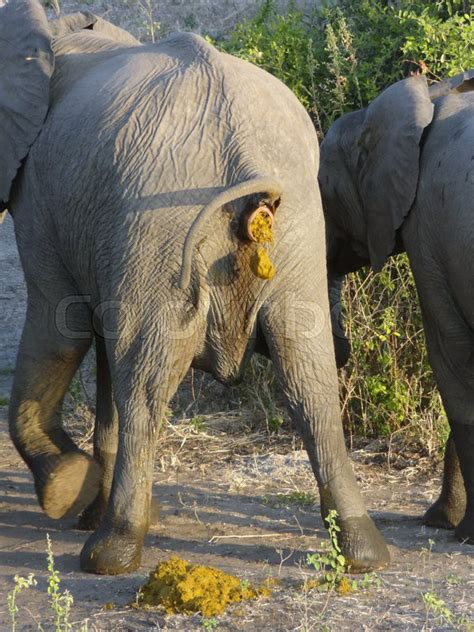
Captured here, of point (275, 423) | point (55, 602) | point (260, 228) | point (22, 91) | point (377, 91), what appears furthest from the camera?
point (377, 91)

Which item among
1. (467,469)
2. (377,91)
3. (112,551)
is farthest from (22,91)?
(377,91)

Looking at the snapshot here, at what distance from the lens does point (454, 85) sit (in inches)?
210

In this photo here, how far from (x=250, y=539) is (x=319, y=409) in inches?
36.0

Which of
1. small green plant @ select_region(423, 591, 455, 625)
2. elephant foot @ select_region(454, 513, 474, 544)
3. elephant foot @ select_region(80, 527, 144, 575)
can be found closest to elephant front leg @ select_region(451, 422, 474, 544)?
elephant foot @ select_region(454, 513, 474, 544)

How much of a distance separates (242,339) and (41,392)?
3.21 ft

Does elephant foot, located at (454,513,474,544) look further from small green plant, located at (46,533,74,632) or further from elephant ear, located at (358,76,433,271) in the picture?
small green plant, located at (46,533,74,632)

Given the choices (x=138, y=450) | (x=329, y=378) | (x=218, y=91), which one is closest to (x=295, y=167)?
(x=218, y=91)

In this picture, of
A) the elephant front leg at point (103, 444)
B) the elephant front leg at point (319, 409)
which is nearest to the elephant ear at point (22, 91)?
the elephant front leg at point (103, 444)

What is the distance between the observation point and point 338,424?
436cm

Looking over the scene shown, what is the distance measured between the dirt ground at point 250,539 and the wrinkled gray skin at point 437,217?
429 millimetres

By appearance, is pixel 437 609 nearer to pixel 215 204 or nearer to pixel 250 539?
pixel 250 539

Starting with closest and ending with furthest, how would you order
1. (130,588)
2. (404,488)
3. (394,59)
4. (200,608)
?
(200,608) < (130,588) < (404,488) < (394,59)

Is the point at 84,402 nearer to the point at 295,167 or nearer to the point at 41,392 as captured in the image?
the point at 41,392

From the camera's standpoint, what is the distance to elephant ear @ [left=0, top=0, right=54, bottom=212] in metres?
4.81
